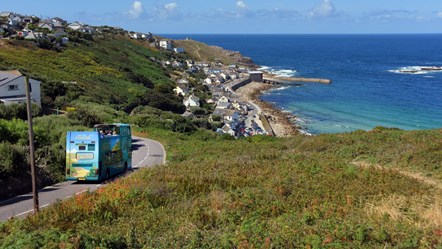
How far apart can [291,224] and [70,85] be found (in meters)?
47.8

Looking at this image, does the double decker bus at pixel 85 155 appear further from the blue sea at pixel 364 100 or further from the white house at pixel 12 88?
the blue sea at pixel 364 100

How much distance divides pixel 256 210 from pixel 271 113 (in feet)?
208

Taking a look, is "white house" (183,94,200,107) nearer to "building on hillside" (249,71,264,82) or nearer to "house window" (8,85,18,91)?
"house window" (8,85,18,91)

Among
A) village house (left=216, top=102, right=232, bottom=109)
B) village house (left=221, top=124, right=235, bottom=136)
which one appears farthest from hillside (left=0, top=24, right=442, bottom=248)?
village house (left=216, top=102, right=232, bottom=109)

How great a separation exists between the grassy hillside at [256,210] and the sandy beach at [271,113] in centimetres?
4185

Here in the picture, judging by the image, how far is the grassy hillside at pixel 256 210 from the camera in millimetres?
7934

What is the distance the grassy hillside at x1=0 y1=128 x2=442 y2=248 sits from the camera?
7934mm

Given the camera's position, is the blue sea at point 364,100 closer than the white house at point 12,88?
No

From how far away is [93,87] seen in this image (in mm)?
60312

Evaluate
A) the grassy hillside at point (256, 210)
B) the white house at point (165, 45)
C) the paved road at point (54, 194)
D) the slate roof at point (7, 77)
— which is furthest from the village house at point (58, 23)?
the grassy hillside at point (256, 210)

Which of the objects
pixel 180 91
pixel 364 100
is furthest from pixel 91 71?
pixel 364 100

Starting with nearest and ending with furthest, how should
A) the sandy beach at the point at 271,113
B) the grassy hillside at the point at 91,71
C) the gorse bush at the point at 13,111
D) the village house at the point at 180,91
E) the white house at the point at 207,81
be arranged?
the gorse bush at the point at 13,111
the grassy hillside at the point at 91,71
the sandy beach at the point at 271,113
the village house at the point at 180,91
the white house at the point at 207,81

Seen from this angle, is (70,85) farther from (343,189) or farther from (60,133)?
(343,189)

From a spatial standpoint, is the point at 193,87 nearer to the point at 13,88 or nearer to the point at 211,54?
the point at 13,88
